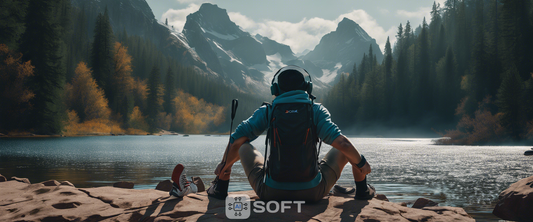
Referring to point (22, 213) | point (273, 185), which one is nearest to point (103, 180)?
point (22, 213)

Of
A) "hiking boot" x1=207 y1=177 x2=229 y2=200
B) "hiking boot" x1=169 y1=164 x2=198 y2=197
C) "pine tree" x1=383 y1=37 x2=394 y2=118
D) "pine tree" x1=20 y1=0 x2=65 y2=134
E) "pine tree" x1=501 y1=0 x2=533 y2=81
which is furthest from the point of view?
"pine tree" x1=383 y1=37 x2=394 y2=118

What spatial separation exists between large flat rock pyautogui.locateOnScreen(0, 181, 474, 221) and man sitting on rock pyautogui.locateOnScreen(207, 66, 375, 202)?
28cm

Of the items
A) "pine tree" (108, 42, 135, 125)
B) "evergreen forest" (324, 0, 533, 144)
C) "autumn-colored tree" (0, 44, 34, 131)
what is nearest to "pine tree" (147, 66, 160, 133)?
"pine tree" (108, 42, 135, 125)

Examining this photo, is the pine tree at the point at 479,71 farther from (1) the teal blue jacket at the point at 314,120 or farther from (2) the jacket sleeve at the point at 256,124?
(2) the jacket sleeve at the point at 256,124

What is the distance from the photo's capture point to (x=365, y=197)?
407cm

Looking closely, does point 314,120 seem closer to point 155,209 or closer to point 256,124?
point 256,124

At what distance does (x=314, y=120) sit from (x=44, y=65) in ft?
139

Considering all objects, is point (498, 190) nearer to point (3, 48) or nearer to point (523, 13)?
point (3, 48)

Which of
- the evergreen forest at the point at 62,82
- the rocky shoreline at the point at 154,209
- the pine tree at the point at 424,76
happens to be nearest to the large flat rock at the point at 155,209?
the rocky shoreline at the point at 154,209

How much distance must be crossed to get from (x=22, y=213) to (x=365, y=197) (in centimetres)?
442

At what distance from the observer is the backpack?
322 centimetres

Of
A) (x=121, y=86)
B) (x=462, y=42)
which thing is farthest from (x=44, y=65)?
(x=462, y=42)

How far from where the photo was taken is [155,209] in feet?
13.0

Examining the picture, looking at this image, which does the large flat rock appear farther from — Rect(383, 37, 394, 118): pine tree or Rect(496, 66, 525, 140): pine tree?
Rect(383, 37, 394, 118): pine tree
